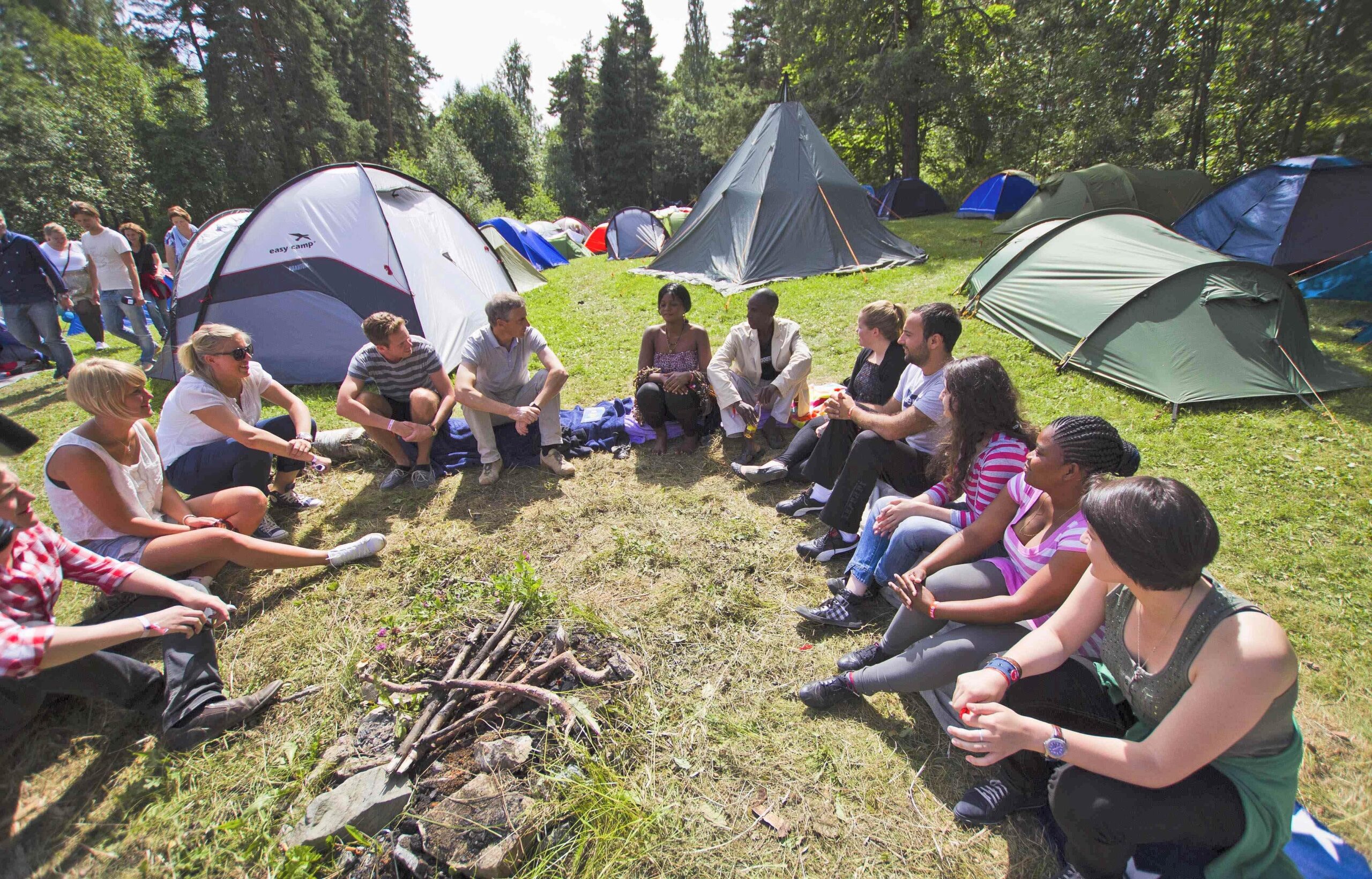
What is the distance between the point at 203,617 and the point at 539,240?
12.7m

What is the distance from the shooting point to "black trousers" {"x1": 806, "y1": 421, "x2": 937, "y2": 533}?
318cm

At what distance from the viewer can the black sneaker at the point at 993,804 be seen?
1945 millimetres

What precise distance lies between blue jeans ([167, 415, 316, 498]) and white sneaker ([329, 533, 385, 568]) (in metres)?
0.62

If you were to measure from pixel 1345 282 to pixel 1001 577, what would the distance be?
28.3 ft

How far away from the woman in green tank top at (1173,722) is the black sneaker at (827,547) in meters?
1.55

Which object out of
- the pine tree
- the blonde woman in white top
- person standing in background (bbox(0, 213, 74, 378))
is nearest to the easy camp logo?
person standing in background (bbox(0, 213, 74, 378))

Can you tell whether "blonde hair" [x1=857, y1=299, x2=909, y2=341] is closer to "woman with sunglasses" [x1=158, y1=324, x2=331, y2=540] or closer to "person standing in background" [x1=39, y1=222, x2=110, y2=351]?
"woman with sunglasses" [x1=158, y1=324, x2=331, y2=540]

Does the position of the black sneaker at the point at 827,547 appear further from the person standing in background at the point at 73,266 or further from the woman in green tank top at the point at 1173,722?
the person standing in background at the point at 73,266

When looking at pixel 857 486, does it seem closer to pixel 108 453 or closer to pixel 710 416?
pixel 710 416

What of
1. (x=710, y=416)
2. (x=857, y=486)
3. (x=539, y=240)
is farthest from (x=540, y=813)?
(x=539, y=240)

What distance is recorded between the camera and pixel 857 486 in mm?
3195

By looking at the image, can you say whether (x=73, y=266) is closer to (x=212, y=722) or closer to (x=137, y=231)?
(x=137, y=231)

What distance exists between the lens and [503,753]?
6.73ft

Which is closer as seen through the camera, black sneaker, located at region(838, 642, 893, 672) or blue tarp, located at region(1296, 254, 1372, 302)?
black sneaker, located at region(838, 642, 893, 672)
